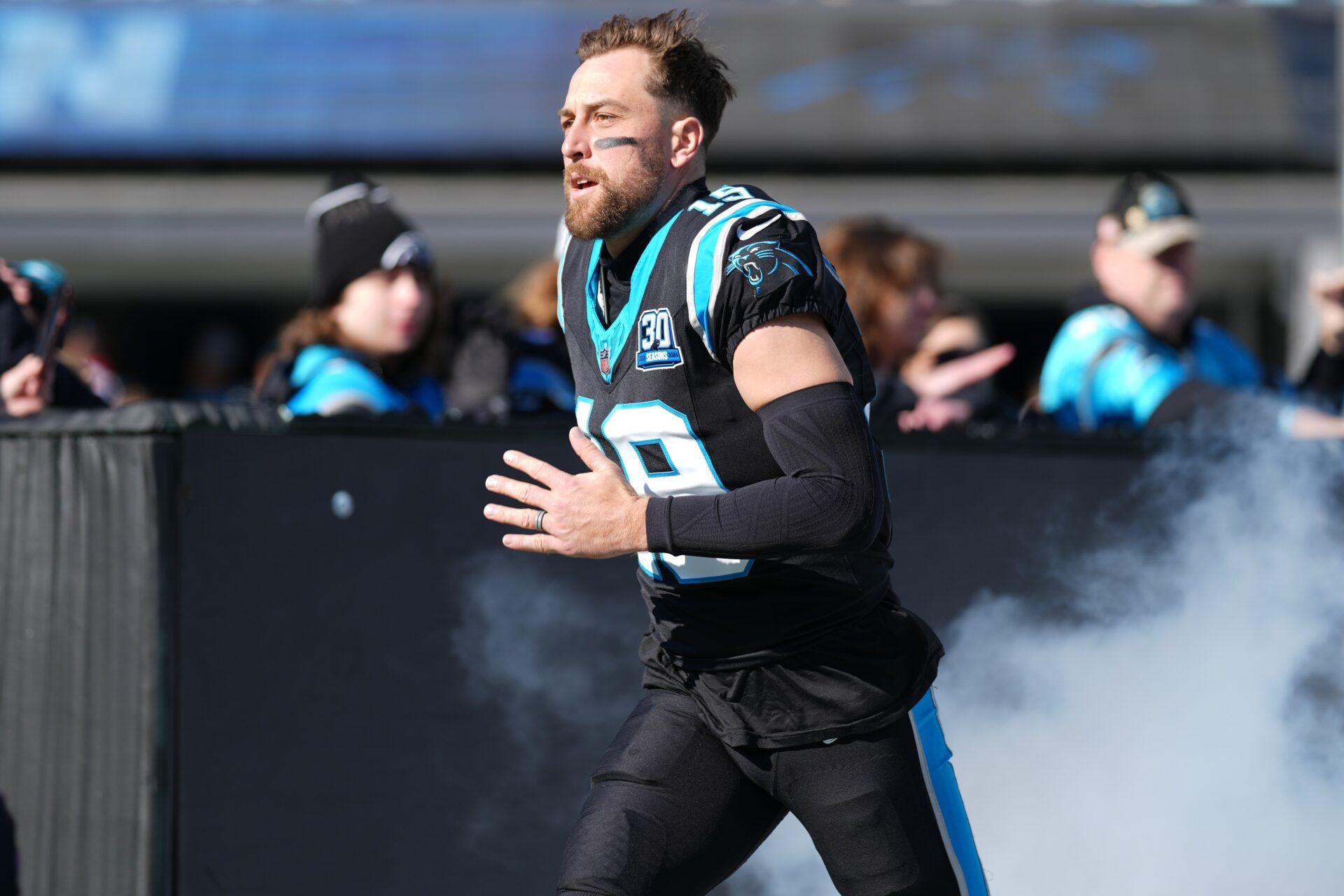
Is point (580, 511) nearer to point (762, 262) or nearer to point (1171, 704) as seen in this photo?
point (762, 262)

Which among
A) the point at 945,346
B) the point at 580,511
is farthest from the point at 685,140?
the point at 945,346

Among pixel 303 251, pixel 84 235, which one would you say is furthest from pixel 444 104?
pixel 84 235

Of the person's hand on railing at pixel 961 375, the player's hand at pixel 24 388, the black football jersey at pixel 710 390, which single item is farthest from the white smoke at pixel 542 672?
the person's hand on railing at pixel 961 375

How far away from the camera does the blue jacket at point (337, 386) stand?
3.96 metres

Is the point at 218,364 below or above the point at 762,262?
below

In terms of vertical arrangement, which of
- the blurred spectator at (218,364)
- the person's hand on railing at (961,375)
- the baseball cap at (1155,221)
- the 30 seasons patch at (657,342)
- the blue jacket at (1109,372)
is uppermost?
the 30 seasons patch at (657,342)

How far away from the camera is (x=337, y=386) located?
402 cm

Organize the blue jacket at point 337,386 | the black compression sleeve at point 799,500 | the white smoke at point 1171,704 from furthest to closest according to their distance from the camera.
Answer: the blue jacket at point 337,386 < the white smoke at point 1171,704 < the black compression sleeve at point 799,500

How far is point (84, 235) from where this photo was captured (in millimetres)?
12633

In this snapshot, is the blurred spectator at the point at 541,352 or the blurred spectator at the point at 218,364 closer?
the blurred spectator at the point at 541,352

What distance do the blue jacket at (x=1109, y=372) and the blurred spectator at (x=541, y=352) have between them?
159 centimetres

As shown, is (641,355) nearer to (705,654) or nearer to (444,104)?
(705,654)

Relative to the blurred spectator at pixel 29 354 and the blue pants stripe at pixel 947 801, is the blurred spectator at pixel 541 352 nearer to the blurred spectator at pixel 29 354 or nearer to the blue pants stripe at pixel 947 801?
the blurred spectator at pixel 29 354

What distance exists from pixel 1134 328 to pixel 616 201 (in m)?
2.30
